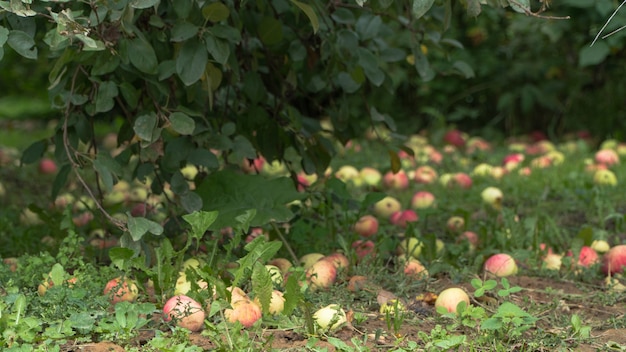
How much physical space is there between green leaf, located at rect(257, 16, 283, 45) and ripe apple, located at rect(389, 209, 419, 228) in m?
1.10

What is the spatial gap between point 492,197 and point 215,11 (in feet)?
7.02

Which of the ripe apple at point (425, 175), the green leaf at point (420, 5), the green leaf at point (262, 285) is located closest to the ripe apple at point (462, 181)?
the ripe apple at point (425, 175)

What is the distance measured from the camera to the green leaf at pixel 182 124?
2.25 m

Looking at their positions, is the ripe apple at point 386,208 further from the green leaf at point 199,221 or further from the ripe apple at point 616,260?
the green leaf at point 199,221

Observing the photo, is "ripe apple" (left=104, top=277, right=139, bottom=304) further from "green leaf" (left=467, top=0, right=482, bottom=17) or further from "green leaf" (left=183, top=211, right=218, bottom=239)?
"green leaf" (left=467, top=0, right=482, bottom=17)

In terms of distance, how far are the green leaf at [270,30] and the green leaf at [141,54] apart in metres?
0.51

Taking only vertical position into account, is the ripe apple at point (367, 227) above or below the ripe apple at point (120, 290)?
below

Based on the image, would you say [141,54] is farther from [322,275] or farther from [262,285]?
[322,275]

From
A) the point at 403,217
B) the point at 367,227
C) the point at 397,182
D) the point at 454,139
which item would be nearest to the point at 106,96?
the point at 367,227

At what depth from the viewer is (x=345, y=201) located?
3004 mm

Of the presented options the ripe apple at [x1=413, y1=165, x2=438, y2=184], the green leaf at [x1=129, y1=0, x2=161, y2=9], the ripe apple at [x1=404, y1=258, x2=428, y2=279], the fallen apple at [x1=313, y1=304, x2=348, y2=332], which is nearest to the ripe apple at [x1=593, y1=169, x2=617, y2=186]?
the ripe apple at [x1=413, y1=165, x2=438, y2=184]

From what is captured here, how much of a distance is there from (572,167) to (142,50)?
10.4 ft

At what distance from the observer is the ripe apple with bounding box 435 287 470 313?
2334mm

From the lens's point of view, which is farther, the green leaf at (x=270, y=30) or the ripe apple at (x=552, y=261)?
the ripe apple at (x=552, y=261)
